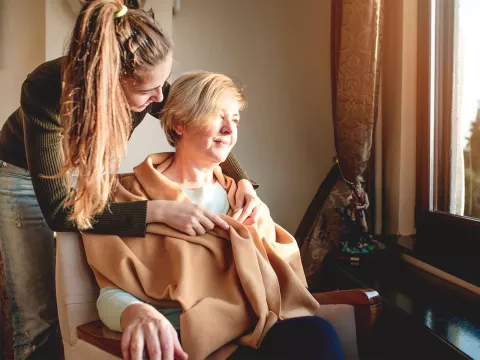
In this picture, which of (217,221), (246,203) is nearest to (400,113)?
(246,203)

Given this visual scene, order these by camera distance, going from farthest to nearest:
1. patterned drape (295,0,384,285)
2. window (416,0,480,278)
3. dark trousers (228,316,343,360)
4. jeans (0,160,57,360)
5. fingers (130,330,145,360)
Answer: patterned drape (295,0,384,285) → window (416,0,480,278) → jeans (0,160,57,360) → dark trousers (228,316,343,360) → fingers (130,330,145,360)

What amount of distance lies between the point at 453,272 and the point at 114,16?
130cm

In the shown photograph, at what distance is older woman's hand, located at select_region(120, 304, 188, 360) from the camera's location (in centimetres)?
96

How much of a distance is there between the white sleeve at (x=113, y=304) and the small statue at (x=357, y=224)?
1.20 m

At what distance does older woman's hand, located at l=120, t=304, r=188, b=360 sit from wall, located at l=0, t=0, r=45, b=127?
2213mm

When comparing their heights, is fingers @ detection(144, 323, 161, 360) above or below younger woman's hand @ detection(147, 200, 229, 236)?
below

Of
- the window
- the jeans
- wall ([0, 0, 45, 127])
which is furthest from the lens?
wall ([0, 0, 45, 127])

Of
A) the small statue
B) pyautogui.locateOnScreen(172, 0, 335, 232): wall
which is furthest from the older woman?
pyautogui.locateOnScreen(172, 0, 335, 232): wall

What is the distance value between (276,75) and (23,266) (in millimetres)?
1781

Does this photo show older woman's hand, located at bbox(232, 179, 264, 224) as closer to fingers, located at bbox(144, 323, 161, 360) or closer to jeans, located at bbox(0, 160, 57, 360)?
fingers, located at bbox(144, 323, 161, 360)

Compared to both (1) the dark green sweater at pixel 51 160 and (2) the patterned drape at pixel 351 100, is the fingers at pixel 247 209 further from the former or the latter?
(2) the patterned drape at pixel 351 100

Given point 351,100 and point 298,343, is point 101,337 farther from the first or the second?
point 351,100

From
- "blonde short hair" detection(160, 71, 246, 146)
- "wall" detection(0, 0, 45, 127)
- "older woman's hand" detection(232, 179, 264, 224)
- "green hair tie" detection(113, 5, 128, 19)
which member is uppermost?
"wall" detection(0, 0, 45, 127)

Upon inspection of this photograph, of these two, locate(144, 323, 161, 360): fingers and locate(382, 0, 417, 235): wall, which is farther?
locate(382, 0, 417, 235): wall
